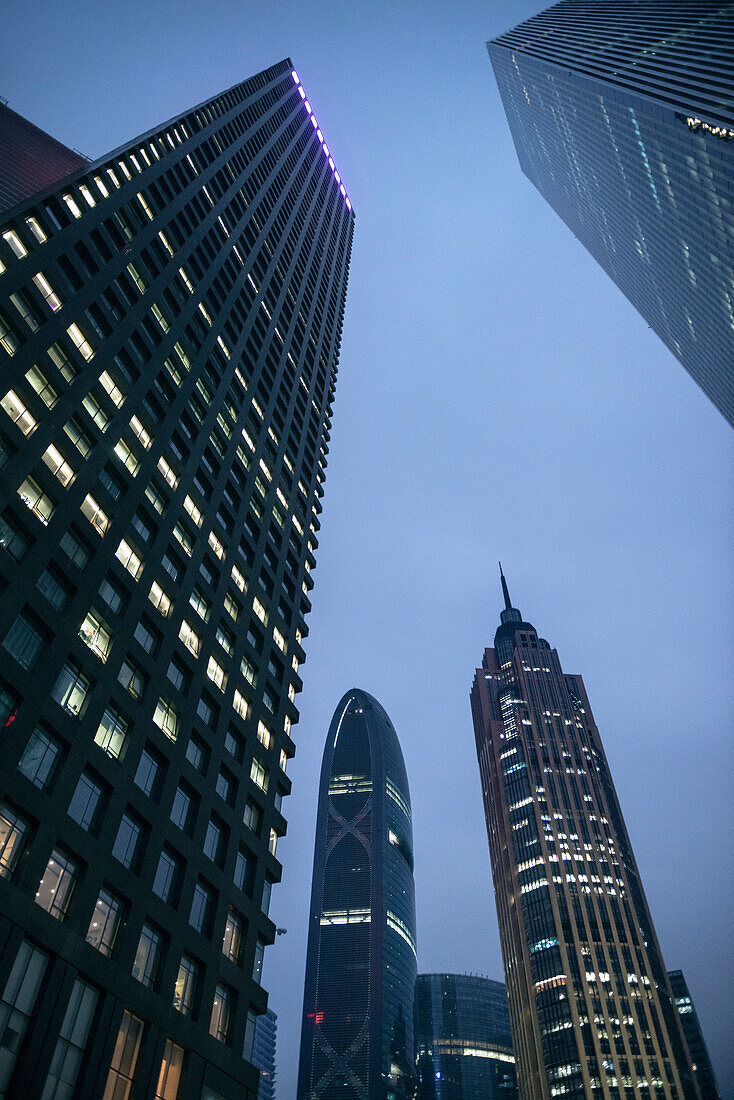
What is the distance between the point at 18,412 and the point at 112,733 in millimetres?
19554

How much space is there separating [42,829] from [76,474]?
2104cm

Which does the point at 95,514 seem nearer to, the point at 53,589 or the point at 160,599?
the point at 53,589

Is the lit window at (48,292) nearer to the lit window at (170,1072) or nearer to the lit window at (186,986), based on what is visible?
the lit window at (186,986)

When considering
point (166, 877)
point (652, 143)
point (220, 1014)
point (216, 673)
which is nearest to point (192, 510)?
point (216, 673)

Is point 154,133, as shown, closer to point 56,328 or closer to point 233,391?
point 233,391

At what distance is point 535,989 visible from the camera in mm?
158750

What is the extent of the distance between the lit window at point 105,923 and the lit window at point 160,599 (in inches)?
710

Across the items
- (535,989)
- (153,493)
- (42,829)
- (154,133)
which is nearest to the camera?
(42,829)

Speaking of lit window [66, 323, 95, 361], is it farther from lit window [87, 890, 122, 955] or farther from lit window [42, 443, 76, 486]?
lit window [87, 890, 122, 955]

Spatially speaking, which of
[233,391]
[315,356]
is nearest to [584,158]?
[315,356]

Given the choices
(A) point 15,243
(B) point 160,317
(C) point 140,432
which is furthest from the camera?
(B) point 160,317

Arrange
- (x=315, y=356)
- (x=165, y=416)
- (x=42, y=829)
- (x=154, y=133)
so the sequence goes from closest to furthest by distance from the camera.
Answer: (x=42, y=829) < (x=165, y=416) < (x=154, y=133) < (x=315, y=356)

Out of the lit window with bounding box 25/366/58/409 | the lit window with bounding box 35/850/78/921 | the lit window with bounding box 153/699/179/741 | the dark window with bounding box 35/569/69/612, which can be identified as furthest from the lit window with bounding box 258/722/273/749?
the lit window with bounding box 25/366/58/409

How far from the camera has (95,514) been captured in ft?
145
